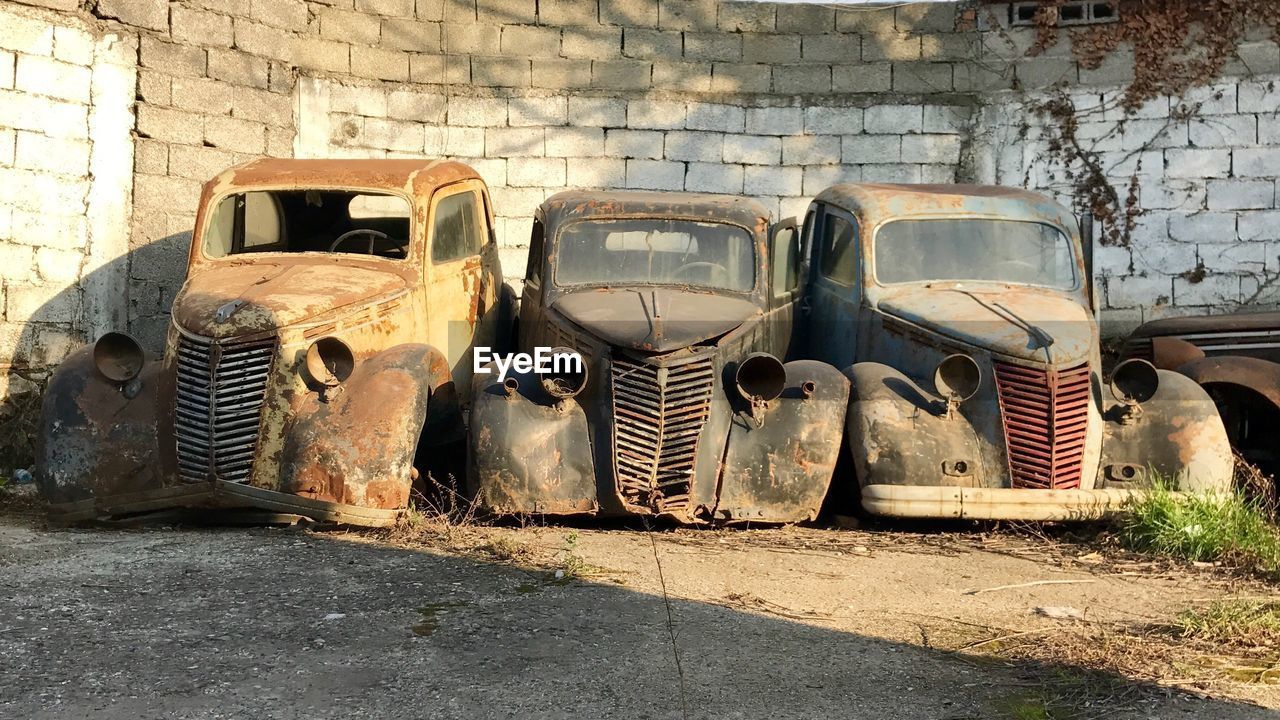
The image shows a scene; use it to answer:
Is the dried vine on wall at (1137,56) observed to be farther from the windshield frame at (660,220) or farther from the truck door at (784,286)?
the windshield frame at (660,220)

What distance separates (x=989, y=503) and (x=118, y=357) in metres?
4.47

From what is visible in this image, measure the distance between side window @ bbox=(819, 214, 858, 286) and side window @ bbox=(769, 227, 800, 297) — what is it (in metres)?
0.28

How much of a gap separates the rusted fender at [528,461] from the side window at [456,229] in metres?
1.76

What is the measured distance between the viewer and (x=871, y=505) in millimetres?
6719

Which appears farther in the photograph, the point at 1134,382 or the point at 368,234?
the point at 368,234

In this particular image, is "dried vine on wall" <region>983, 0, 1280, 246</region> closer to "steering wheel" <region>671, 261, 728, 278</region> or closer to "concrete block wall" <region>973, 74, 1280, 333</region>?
"concrete block wall" <region>973, 74, 1280, 333</region>

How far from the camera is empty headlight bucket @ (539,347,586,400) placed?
22.8ft

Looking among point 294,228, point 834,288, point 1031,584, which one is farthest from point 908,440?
point 294,228

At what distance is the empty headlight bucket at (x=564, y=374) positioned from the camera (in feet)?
22.8

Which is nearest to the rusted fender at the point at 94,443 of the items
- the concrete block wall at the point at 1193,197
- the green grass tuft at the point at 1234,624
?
the green grass tuft at the point at 1234,624

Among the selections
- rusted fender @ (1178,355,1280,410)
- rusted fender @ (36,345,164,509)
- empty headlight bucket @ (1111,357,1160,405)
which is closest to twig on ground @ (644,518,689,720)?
rusted fender @ (36,345,164,509)

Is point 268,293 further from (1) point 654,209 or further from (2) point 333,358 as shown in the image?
(1) point 654,209

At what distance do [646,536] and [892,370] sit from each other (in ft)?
5.62

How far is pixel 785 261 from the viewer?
8492mm
